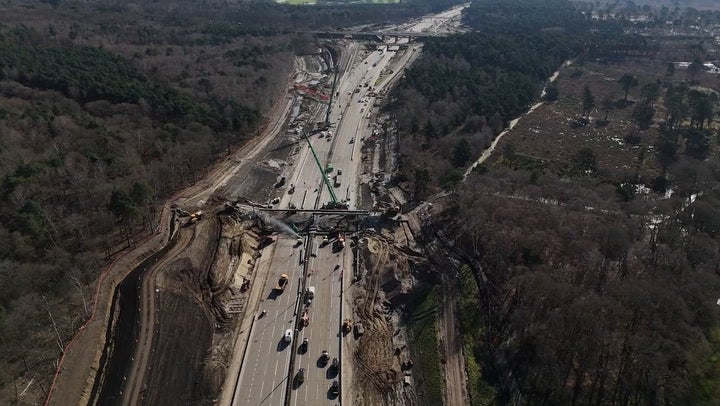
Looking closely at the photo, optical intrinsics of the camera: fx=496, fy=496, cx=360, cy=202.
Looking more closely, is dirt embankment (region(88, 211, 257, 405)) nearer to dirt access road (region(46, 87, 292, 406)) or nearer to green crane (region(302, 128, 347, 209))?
dirt access road (region(46, 87, 292, 406))

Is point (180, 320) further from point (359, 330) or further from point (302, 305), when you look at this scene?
point (359, 330)

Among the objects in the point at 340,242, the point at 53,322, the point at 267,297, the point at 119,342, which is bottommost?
the point at 267,297

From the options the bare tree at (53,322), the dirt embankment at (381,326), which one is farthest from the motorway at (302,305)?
the bare tree at (53,322)

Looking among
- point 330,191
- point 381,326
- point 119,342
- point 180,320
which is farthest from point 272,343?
point 330,191

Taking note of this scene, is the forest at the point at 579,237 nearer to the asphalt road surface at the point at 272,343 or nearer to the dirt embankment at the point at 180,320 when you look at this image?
the asphalt road surface at the point at 272,343

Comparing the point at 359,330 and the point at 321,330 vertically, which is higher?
A: the point at 321,330

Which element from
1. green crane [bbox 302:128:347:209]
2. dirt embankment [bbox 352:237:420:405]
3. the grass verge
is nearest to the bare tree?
dirt embankment [bbox 352:237:420:405]
